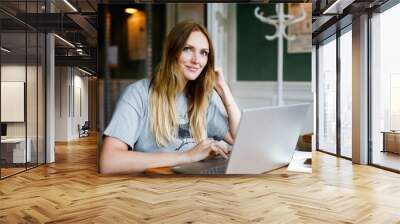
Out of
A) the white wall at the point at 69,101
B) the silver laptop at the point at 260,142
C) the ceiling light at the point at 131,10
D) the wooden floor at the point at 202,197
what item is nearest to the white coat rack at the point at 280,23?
the silver laptop at the point at 260,142

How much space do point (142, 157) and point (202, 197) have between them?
1.22m

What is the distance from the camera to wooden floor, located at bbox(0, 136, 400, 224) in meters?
3.45

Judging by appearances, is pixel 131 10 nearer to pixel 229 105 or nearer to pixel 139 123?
pixel 139 123

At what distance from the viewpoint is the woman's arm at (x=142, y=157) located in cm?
512

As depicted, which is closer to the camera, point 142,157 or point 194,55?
point 194,55

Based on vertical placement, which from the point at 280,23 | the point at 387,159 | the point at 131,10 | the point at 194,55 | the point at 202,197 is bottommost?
the point at 202,197

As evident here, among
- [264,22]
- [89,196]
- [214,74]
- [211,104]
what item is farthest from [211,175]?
[264,22]

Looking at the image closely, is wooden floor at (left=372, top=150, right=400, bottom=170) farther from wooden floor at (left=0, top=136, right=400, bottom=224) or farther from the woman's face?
the woman's face

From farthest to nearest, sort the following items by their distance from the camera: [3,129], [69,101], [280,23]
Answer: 1. [69,101]
2. [3,129]
3. [280,23]

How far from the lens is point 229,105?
5.18m

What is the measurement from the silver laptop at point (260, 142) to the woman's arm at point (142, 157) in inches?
4.2

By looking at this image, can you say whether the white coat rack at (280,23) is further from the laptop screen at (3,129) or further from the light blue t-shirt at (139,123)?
the laptop screen at (3,129)

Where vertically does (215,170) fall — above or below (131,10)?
below

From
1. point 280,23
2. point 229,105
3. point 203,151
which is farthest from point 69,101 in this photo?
point 280,23
